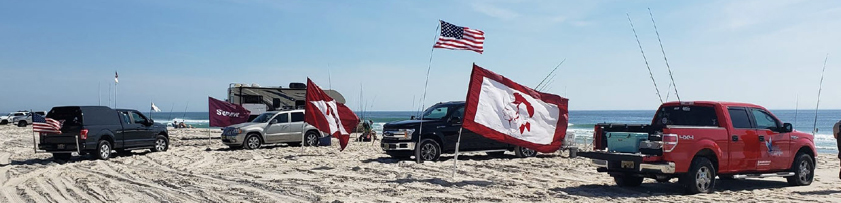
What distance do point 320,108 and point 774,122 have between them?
1089 cm

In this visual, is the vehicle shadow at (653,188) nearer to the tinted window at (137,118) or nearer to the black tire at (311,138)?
the black tire at (311,138)

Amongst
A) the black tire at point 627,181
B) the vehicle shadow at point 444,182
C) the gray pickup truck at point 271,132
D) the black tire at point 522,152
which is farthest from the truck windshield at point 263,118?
the black tire at point 627,181

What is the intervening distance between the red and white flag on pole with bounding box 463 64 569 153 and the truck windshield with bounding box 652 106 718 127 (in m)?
1.97

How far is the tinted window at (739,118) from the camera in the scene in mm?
10477

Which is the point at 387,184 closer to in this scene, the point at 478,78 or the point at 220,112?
the point at 478,78

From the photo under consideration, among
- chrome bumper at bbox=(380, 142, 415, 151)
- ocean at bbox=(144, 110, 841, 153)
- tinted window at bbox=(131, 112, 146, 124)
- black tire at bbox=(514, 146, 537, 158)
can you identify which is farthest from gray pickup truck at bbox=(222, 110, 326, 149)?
ocean at bbox=(144, 110, 841, 153)

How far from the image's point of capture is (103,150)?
17.7 metres

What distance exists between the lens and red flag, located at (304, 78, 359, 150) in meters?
17.8

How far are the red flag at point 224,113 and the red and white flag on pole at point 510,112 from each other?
15.1 m

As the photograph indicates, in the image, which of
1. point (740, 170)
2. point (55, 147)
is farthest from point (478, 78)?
point (55, 147)

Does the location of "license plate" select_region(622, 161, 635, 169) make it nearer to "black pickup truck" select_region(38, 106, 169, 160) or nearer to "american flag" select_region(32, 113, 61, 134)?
"black pickup truck" select_region(38, 106, 169, 160)

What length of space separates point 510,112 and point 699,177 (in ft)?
10.9

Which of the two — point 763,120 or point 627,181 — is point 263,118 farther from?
point 763,120

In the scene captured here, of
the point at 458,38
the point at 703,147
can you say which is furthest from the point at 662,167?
the point at 458,38
